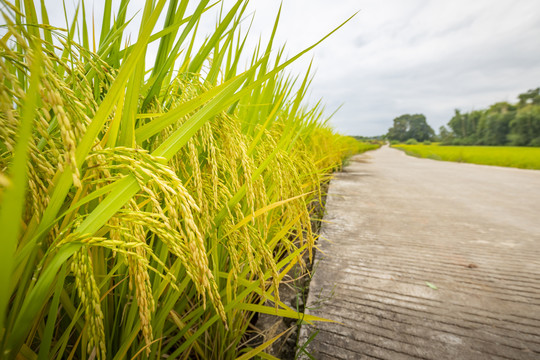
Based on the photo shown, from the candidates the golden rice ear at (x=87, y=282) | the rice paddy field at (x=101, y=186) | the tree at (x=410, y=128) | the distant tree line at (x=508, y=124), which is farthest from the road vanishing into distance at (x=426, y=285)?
the tree at (x=410, y=128)

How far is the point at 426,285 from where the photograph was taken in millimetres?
1338

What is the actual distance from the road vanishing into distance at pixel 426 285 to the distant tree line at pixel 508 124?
34.3 metres

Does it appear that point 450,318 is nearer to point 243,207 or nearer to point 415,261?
point 415,261

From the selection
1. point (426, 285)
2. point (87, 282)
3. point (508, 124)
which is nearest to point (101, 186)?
point (87, 282)

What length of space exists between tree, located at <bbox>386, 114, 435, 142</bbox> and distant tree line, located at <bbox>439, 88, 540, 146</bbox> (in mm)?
26027

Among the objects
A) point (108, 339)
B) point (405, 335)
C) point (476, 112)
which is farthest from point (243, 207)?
point (476, 112)

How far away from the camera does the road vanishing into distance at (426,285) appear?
37.8 inches

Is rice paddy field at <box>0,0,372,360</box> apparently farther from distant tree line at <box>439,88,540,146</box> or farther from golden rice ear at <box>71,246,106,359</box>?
distant tree line at <box>439,88,540,146</box>

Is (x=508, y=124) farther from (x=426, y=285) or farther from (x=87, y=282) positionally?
(x=87, y=282)

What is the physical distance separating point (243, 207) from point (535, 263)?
6.20 ft

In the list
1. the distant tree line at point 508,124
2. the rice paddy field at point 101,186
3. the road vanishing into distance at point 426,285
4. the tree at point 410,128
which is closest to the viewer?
the rice paddy field at point 101,186

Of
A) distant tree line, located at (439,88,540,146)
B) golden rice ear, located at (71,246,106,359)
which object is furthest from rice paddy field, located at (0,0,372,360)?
distant tree line, located at (439,88,540,146)

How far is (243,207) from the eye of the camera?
110 cm

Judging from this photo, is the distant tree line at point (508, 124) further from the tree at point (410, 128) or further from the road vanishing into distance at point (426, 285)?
the road vanishing into distance at point (426, 285)
